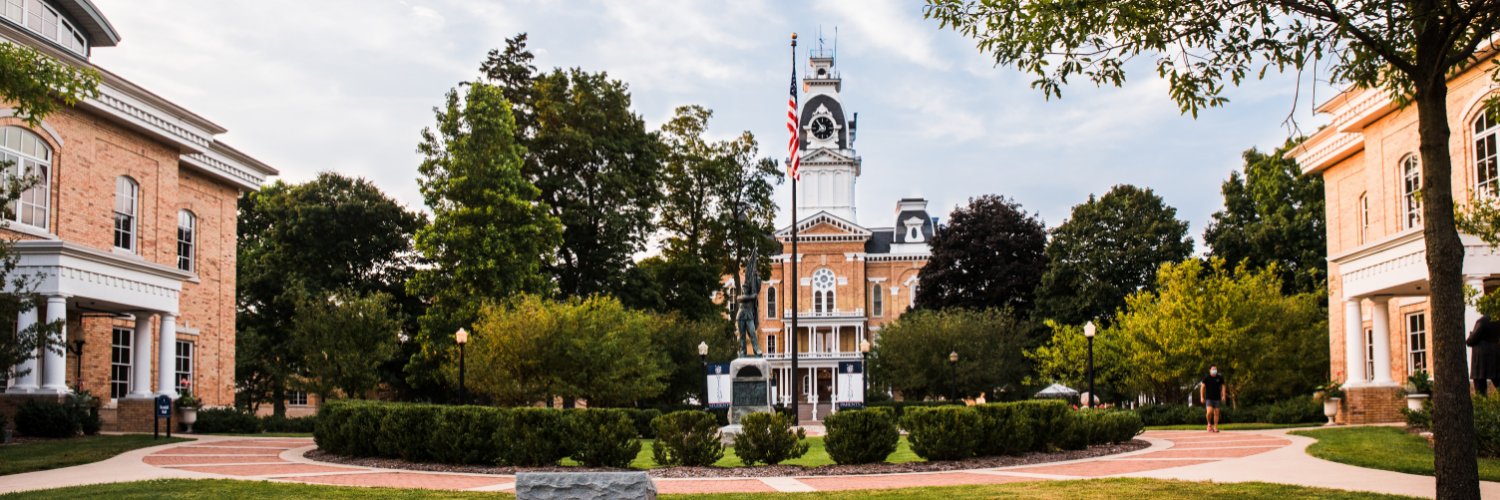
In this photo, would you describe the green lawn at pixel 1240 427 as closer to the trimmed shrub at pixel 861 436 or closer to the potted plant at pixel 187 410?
the trimmed shrub at pixel 861 436

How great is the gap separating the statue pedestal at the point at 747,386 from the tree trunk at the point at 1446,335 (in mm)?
18124

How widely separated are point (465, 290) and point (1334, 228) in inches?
974

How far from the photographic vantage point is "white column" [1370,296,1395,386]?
26.4 metres

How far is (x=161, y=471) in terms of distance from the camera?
16781 millimetres

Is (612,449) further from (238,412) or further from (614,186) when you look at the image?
(614,186)

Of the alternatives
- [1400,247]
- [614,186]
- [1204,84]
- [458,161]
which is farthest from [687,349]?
[1204,84]

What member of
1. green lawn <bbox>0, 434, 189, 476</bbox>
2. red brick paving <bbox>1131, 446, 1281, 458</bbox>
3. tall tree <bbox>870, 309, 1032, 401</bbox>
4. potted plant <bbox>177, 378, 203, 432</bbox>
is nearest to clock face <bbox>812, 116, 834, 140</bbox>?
tall tree <bbox>870, 309, 1032, 401</bbox>

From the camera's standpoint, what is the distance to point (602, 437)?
58.7ft

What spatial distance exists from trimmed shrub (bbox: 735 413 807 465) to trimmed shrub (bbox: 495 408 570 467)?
259 centimetres

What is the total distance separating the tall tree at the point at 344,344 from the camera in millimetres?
33781

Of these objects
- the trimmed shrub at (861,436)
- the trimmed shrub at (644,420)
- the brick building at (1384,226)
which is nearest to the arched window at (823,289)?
the brick building at (1384,226)

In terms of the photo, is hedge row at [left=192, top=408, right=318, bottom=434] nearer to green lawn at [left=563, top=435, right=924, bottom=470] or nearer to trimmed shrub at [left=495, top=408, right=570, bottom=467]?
green lawn at [left=563, top=435, right=924, bottom=470]

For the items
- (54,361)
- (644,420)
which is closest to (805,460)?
(644,420)

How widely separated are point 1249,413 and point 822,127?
183 ft
